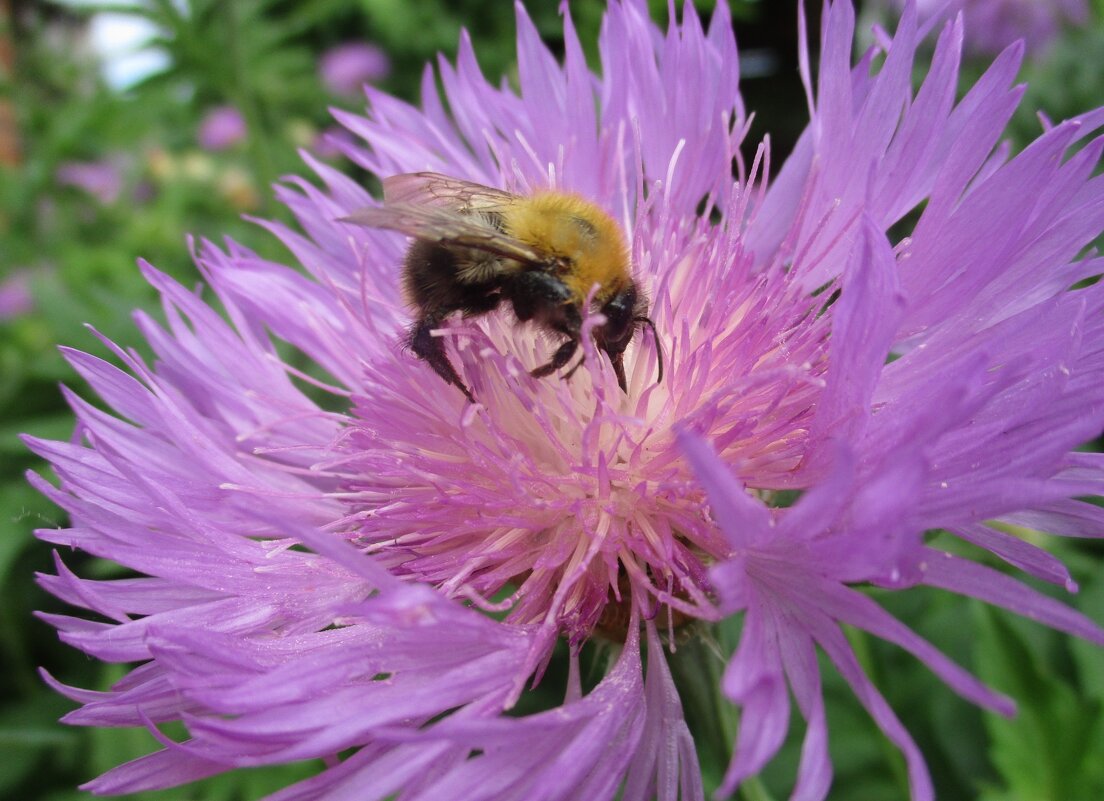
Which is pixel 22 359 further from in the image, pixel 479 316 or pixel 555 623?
pixel 555 623

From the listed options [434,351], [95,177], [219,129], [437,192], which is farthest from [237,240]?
[219,129]

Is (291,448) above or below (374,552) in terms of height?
above

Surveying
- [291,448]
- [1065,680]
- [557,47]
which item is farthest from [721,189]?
[557,47]

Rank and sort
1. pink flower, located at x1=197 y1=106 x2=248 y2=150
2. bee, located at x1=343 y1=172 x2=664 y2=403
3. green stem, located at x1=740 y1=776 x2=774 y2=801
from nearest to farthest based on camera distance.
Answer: bee, located at x1=343 y1=172 x2=664 y2=403
green stem, located at x1=740 y1=776 x2=774 y2=801
pink flower, located at x1=197 y1=106 x2=248 y2=150

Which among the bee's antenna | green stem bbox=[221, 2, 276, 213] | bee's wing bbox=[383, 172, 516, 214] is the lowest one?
the bee's antenna

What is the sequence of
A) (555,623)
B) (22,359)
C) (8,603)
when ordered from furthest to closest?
(22,359), (8,603), (555,623)

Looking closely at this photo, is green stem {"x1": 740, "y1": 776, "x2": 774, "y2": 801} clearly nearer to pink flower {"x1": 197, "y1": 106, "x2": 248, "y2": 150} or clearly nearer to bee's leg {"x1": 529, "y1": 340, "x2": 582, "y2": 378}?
bee's leg {"x1": 529, "y1": 340, "x2": 582, "y2": 378}

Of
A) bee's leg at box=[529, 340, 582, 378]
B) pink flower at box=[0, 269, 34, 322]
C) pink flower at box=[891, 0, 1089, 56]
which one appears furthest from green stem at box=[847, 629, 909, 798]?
pink flower at box=[891, 0, 1089, 56]
